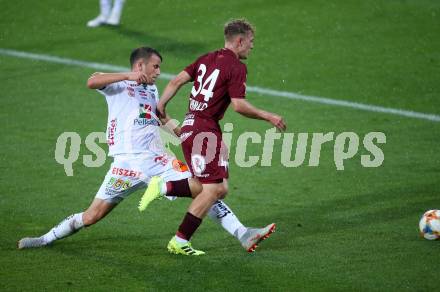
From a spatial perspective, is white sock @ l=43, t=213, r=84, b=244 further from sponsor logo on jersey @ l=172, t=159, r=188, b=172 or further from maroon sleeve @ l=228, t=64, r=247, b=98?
maroon sleeve @ l=228, t=64, r=247, b=98

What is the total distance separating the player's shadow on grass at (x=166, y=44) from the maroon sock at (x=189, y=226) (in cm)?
861

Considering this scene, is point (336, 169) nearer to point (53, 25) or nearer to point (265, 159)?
point (265, 159)

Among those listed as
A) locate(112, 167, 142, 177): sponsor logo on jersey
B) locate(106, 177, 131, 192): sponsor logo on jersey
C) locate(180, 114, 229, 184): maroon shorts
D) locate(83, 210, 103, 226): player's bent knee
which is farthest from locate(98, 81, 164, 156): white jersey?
locate(83, 210, 103, 226): player's bent knee

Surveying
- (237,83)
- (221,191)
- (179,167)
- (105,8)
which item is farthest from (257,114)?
(105,8)

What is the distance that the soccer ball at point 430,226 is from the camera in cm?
941

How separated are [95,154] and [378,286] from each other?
18.2 ft

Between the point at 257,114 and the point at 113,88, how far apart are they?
1.53 m

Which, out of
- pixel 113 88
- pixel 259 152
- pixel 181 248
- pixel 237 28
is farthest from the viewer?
pixel 259 152

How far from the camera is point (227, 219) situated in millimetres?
9312

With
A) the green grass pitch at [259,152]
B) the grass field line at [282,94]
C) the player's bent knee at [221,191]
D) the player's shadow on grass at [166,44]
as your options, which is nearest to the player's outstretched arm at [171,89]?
the player's bent knee at [221,191]

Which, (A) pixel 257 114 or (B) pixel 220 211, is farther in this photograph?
(B) pixel 220 211

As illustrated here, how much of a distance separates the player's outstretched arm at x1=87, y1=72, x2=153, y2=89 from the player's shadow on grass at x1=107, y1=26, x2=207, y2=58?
28.0 ft

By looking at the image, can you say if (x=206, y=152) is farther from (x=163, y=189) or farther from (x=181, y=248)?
(x=181, y=248)

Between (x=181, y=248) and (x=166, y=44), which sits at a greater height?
(x=166, y=44)
